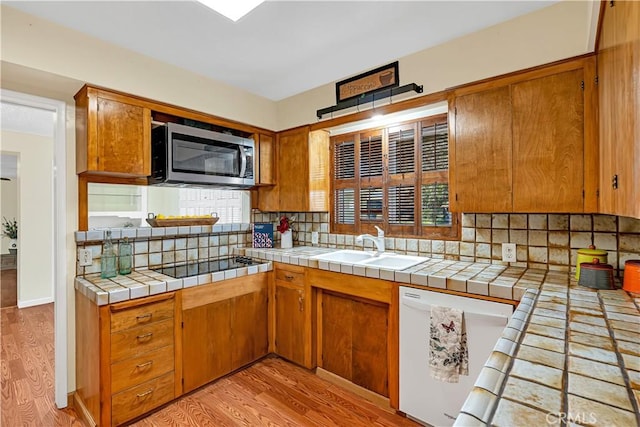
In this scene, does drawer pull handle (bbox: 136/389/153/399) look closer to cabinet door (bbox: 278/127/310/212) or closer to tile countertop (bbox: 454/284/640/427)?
cabinet door (bbox: 278/127/310/212)

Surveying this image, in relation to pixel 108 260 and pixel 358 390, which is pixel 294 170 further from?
pixel 358 390

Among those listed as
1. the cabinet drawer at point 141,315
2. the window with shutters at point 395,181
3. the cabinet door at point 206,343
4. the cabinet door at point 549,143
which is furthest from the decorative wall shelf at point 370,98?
the cabinet drawer at point 141,315

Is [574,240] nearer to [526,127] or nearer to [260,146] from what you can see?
[526,127]

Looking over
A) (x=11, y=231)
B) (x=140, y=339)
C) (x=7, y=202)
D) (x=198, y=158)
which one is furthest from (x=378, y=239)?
(x=7, y=202)

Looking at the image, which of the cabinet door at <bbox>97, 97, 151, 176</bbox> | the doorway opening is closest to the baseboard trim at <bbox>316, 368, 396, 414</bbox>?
the cabinet door at <bbox>97, 97, 151, 176</bbox>

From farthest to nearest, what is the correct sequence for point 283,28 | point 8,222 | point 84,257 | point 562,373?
point 8,222, point 84,257, point 283,28, point 562,373

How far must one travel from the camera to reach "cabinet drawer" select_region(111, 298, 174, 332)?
5.75 feet

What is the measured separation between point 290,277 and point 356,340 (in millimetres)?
721

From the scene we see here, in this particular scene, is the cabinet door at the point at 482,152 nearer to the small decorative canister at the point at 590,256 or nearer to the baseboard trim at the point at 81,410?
the small decorative canister at the point at 590,256

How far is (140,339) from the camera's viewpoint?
72.9 inches

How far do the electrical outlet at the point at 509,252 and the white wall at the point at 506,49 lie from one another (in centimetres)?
107

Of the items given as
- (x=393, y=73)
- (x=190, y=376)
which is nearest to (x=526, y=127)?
(x=393, y=73)

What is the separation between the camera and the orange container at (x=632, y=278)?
1.37 meters

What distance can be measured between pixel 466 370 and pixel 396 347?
42cm
